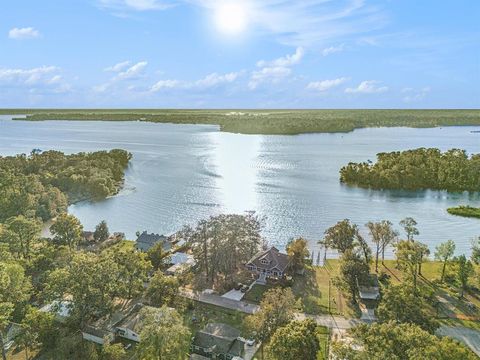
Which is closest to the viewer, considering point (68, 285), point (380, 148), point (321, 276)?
point (68, 285)

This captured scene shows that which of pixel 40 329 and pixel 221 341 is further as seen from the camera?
pixel 40 329

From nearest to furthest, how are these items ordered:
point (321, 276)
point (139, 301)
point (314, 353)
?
point (314, 353)
point (139, 301)
point (321, 276)

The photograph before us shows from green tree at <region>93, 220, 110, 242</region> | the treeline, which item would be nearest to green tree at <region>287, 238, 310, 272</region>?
green tree at <region>93, 220, 110, 242</region>

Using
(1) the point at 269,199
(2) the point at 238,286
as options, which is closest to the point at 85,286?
(2) the point at 238,286

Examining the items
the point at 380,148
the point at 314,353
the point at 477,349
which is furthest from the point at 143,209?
the point at 380,148

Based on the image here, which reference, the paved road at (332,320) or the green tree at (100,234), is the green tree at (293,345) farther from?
the green tree at (100,234)

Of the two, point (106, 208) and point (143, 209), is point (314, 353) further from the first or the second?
point (106, 208)

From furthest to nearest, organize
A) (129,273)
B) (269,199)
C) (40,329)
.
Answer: (269,199), (129,273), (40,329)

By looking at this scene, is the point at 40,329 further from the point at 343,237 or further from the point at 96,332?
the point at 343,237
